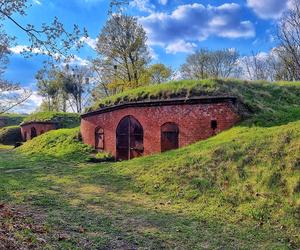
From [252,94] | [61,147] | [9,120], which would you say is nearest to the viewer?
[252,94]

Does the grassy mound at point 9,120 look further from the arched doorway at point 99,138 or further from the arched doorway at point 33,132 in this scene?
the arched doorway at point 99,138

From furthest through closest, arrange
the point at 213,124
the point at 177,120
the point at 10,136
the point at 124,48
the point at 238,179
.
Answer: the point at 10,136 → the point at 124,48 → the point at 177,120 → the point at 213,124 → the point at 238,179

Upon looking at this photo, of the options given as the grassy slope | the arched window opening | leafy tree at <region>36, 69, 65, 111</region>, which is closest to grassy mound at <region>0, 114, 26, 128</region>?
leafy tree at <region>36, 69, 65, 111</region>

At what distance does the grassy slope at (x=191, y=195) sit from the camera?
266 inches

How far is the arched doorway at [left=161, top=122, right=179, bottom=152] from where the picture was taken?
16.2 metres

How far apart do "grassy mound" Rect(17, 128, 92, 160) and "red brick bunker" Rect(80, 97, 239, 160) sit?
47.2 inches

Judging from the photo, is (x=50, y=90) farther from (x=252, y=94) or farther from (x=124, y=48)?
(x=252, y=94)

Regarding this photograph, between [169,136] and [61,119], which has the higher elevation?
[61,119]

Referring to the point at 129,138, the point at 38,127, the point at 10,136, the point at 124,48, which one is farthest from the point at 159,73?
the point at 129,138

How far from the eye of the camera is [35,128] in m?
35.9

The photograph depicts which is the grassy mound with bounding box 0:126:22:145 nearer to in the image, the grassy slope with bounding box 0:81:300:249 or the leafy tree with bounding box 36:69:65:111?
the leafy tree with bounding box 36:69:65:111

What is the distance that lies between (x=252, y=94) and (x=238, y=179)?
804cm

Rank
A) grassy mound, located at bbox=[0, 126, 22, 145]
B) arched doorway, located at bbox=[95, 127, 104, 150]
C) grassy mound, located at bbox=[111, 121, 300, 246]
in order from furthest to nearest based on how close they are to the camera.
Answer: grassy mound, located at bbox=[0, 126, 22, 145]
arched doorway, located at bbox=[95, 127, 104, 150]
grassy mound, located at bbox=[111, 121, 300, 246]

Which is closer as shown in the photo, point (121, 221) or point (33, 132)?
point (121, 221)
